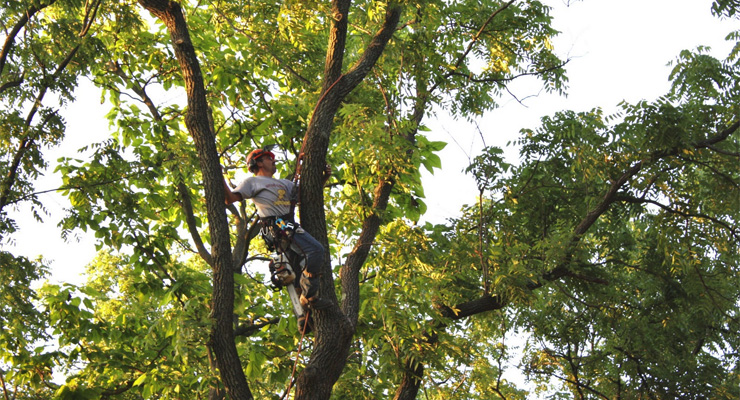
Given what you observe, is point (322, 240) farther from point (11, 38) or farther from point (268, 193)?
point (11, 38)

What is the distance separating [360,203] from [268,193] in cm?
137

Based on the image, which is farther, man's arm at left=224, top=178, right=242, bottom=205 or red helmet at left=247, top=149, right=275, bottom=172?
red helmet at left=247, top=149, right=275, bottom=172

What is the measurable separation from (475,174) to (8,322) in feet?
17.9

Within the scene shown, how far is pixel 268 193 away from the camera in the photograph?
5805mm

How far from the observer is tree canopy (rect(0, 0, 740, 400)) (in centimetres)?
607

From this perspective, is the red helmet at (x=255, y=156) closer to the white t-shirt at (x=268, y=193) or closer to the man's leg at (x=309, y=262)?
the white t-shirt at (x=268, y=193)

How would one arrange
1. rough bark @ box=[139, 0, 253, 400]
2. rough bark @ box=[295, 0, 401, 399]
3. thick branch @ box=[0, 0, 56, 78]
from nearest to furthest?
rough bark @ box=[139, 0, 253, 400] → rough bark @ box=[295, 0, 401, 399] → thick branch @ box=[0, 0, 56, 78]

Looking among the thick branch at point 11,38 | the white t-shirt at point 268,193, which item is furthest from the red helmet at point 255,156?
the thick branch at point 11,38

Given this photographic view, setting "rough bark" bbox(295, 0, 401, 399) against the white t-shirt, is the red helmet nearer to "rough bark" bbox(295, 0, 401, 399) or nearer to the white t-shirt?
the white t-shirt

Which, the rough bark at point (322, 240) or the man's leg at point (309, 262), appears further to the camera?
the rough bark at point (322, 240)

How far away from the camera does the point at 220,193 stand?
17.9ft

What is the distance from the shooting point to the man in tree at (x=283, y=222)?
5.46 meters

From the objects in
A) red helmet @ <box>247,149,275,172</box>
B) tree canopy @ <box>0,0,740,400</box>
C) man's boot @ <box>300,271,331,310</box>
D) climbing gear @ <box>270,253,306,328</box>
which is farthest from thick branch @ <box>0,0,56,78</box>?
man's boot @ <box>300,271,331,310</box>

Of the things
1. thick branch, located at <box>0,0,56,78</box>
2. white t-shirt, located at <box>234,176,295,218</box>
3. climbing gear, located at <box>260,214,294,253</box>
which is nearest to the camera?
climbing gear, located at <box>260,214,294,253</box>
